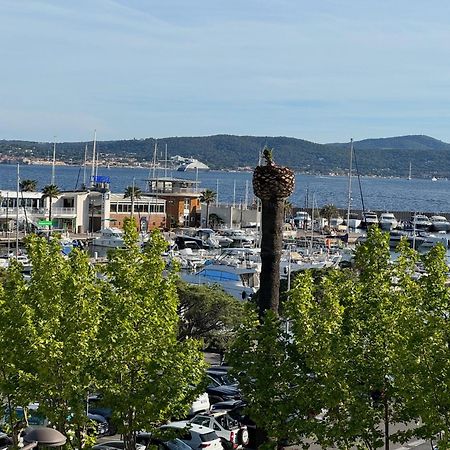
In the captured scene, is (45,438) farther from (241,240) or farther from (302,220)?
(302,220)

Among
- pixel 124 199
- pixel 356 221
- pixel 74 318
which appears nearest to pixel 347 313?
pixel 74 318

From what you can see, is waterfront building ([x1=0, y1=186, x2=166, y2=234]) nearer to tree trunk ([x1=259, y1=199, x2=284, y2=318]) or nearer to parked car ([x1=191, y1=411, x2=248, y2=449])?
parked car ([x1=191, y1=411, x2=248, y2=449])

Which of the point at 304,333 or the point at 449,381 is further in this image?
the point at 304,333

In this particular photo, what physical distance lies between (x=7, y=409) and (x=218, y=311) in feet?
69.2

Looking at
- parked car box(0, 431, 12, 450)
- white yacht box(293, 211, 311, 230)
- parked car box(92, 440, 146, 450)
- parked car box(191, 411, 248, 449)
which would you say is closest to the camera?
parked car box(92, 440, 146, 450)

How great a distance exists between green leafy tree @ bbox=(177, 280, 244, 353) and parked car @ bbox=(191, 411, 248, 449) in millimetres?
14024

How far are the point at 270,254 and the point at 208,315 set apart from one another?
70.0ft

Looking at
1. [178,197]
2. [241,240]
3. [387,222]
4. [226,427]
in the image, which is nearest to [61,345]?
[226,427]

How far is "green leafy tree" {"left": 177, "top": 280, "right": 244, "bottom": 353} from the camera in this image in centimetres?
4182

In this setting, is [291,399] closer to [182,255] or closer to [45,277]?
[45,277]

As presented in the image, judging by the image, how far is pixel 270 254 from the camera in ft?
69.6

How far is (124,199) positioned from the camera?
292ft

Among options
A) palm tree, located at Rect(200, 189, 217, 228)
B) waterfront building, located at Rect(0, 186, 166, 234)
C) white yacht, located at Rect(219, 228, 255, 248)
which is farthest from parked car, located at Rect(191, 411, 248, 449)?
palm tree, located at Rect(200, 189, 217, 228)

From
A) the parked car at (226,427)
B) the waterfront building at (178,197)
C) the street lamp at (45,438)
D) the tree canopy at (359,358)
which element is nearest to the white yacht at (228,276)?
the waterfront building at (178,197)
